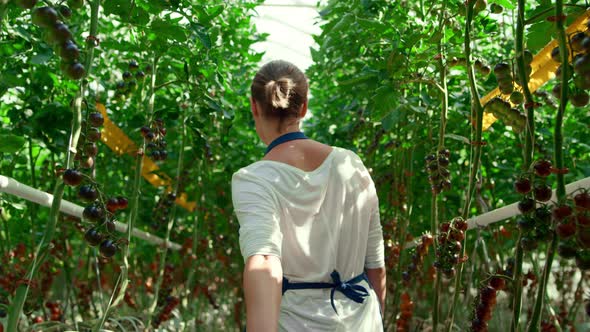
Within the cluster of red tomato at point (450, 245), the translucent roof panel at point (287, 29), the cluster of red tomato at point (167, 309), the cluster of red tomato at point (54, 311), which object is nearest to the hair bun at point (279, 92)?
the cluster of red tomato at point (450, 245)

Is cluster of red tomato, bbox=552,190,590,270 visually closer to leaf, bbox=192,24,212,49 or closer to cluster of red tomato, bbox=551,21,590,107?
cluster of red tomato, bbox=551,21,590,107

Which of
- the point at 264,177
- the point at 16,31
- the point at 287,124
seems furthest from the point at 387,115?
the point at 16,31

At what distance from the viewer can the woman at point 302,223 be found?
A: 136 centimetres

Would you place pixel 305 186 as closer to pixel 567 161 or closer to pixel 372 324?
pixel 372 324

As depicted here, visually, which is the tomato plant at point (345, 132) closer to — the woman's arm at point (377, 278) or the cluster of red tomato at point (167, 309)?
the cluster of red tomato at point (167, 309)

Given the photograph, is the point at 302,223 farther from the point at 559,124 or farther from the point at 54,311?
the point at 54,311

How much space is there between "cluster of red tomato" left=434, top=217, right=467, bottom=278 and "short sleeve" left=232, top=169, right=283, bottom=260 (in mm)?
380

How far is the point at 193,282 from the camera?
3.94 metres

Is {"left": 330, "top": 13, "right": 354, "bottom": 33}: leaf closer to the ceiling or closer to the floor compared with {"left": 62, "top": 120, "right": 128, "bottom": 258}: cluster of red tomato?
closer to the ceiling

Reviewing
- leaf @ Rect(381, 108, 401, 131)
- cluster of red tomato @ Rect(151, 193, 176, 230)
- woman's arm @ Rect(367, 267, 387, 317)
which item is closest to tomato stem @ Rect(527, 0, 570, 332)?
woman's arm @ Rect(367, 267, 387, 317)

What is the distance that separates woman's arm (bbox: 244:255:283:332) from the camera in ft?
4.09

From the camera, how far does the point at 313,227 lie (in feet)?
4.97

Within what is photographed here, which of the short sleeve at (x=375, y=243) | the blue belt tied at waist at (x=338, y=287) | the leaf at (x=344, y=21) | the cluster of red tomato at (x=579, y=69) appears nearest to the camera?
the cluster of red tomato at (x=579, y=69)

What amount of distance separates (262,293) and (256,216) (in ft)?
0.62
